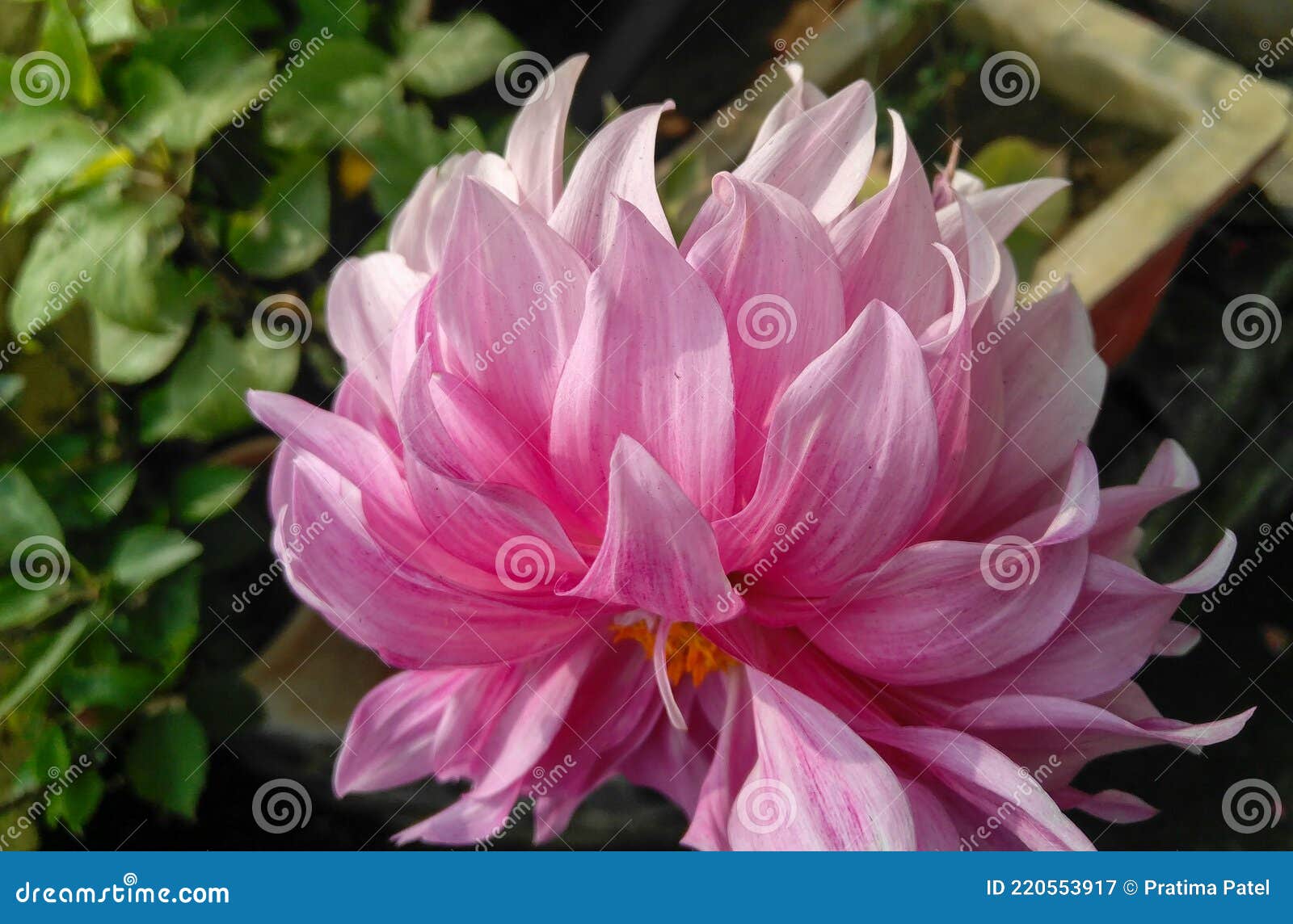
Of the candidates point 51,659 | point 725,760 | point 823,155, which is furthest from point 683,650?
point 51,659

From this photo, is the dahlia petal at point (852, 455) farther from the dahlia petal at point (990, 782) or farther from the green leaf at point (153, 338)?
the green leaf at point (153, 338)

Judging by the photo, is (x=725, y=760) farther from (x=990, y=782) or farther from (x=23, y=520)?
(x=23, y=520)

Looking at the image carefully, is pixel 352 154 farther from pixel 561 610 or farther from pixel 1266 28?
pixel 1266 28

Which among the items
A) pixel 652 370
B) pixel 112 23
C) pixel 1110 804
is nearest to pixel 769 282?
pixel 652 370

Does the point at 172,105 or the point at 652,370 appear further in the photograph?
the point at 172,105

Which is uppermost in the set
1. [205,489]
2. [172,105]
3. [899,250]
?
[899,250]

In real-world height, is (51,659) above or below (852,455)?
below

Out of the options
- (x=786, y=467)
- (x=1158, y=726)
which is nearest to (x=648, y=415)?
(x=786, y=467)
